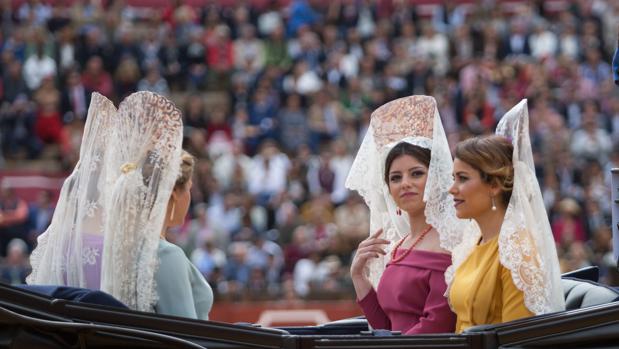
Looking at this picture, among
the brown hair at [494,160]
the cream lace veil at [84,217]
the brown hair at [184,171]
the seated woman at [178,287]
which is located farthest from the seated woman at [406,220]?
the cream lace veil at [84,217]

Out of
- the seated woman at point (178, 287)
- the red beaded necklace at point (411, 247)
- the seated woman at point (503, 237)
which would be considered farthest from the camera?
the red beaded necklace at point (411, 247)

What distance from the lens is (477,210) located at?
5.08 metres

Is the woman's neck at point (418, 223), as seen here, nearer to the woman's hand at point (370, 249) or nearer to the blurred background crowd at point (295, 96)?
the woman's hand at point (370, 249)

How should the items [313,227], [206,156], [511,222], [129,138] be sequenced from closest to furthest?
1. [511,222]
2. [129,138]
3. [313,227]
4. [206,156]

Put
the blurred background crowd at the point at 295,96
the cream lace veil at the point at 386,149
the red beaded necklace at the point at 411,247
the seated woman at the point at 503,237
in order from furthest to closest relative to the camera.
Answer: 1. the blurred background crowd at the point at 295,96
2. the cream lace veil at the point at 386,149
3. the red beaded necklace at the point at 411,247
4. the seated woman at the point at 503,237

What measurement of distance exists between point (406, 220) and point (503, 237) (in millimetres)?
1070

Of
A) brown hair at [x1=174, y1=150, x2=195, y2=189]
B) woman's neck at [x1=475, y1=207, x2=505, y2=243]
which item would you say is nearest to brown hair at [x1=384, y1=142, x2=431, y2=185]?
woman's neck at [x1=475, y1=207, x2=505, y2=243]

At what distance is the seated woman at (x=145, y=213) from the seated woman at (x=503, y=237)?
3.46 ft

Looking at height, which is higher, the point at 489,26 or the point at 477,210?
the point at 489,26

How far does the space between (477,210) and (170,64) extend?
13.9 meters

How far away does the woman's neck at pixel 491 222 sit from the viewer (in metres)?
5.09

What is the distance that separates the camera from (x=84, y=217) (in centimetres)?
533

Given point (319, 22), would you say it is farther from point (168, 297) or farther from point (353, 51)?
point (168, 297)

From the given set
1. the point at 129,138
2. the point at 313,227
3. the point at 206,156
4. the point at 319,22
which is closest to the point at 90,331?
the point at 129,138
